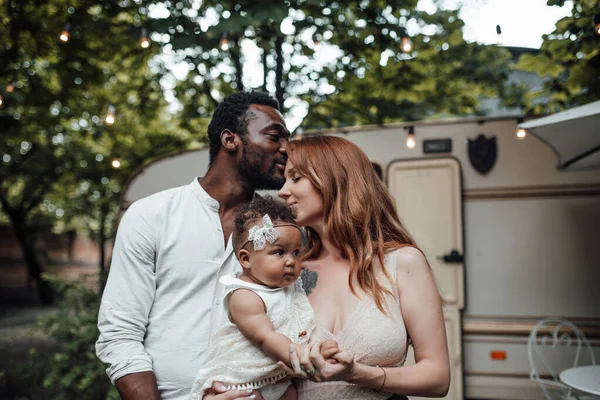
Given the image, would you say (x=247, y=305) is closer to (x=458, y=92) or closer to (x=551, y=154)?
(x=551, y=154)

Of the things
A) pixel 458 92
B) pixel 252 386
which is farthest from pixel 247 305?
pixel 458 92

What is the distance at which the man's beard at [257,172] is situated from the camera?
259 centimetres

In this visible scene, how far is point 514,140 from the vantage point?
4871 millimetres

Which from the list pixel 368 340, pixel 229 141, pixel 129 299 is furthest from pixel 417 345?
pixel 229 141

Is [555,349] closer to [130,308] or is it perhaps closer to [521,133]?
[521,133]

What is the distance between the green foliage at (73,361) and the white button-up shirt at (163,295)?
308cm

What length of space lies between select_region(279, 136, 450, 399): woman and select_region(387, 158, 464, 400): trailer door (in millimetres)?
2958

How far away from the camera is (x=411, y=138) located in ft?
16.3

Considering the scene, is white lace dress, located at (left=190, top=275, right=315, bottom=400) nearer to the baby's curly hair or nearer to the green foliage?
the baby's curly hair

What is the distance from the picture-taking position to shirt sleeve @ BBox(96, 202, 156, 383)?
216 centimetres

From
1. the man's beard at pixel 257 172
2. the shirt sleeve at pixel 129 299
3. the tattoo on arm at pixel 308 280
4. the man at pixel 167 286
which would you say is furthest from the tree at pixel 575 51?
the shirt sleeve at pixel 129 299

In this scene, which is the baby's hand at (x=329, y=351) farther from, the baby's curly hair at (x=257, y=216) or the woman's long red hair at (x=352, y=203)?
the baby's curly hair at (x=257, y=216)

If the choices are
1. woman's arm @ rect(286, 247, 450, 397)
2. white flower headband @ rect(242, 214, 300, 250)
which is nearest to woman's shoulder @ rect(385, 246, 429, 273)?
woman's arm @ rect(286, 247, 450, 397)

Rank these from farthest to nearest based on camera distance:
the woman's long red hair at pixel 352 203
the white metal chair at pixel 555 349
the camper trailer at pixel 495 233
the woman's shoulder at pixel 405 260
Result: 1. the camper trailer at pixel 495 233
2. the white metal chair at pixel 555 349
3. the woman's long red hair at pixel 352 203
4. the woman's shoulder at pixel 405 260
